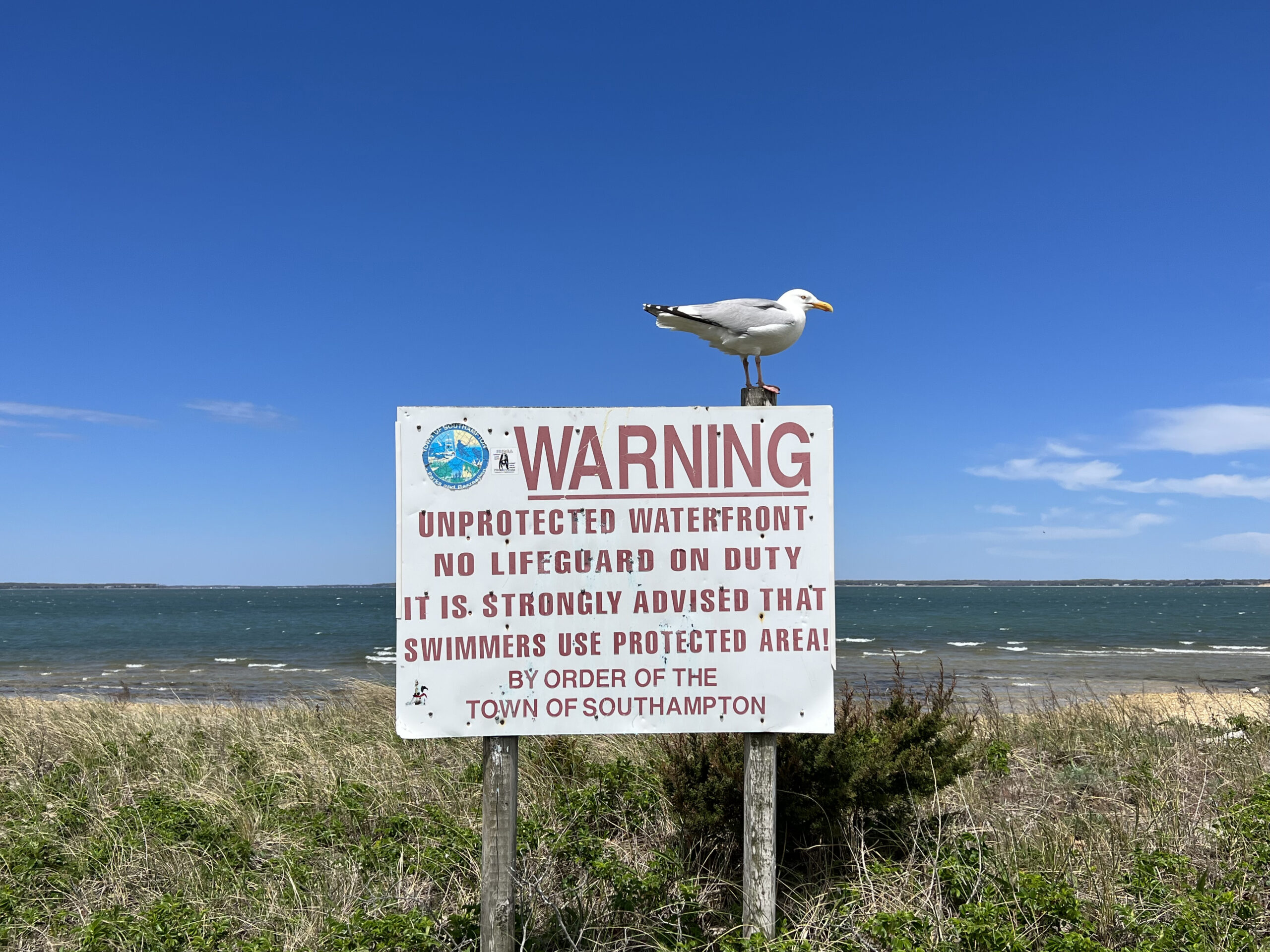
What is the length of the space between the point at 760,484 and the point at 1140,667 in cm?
3089

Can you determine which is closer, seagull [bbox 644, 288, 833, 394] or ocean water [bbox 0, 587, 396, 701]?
seagull [bbox 644, 288, 833, 394]

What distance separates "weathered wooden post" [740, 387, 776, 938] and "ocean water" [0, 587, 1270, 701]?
2.95 metres

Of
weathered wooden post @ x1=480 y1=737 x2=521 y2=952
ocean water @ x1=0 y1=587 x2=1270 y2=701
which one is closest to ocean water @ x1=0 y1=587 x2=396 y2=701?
ocean water @ x1=0 y1=587 x2=1270 y2=701

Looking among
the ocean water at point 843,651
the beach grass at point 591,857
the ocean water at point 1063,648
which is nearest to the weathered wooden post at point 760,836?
the beach grass at point 591,857

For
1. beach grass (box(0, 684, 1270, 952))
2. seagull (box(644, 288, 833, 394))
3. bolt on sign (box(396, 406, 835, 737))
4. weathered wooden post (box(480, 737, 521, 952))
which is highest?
seagull (box(644, 288, 833, 394))

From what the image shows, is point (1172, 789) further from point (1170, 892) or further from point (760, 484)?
point (760, 484)

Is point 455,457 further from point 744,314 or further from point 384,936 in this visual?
point 384,936

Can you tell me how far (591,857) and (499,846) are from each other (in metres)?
0.78

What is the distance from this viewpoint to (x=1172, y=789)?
4.87 m

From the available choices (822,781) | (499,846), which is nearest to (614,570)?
(499,846)

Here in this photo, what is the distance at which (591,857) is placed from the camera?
156 inches

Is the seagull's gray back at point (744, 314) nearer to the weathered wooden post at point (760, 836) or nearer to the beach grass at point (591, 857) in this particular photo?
the weathered wooden post at point (760, 836)

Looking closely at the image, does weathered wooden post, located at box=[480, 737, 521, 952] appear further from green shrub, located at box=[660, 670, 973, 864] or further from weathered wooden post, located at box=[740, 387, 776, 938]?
green shrub, located at box=[660, 670, 973, 864]

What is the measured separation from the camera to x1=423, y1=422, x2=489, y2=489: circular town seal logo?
344cm
